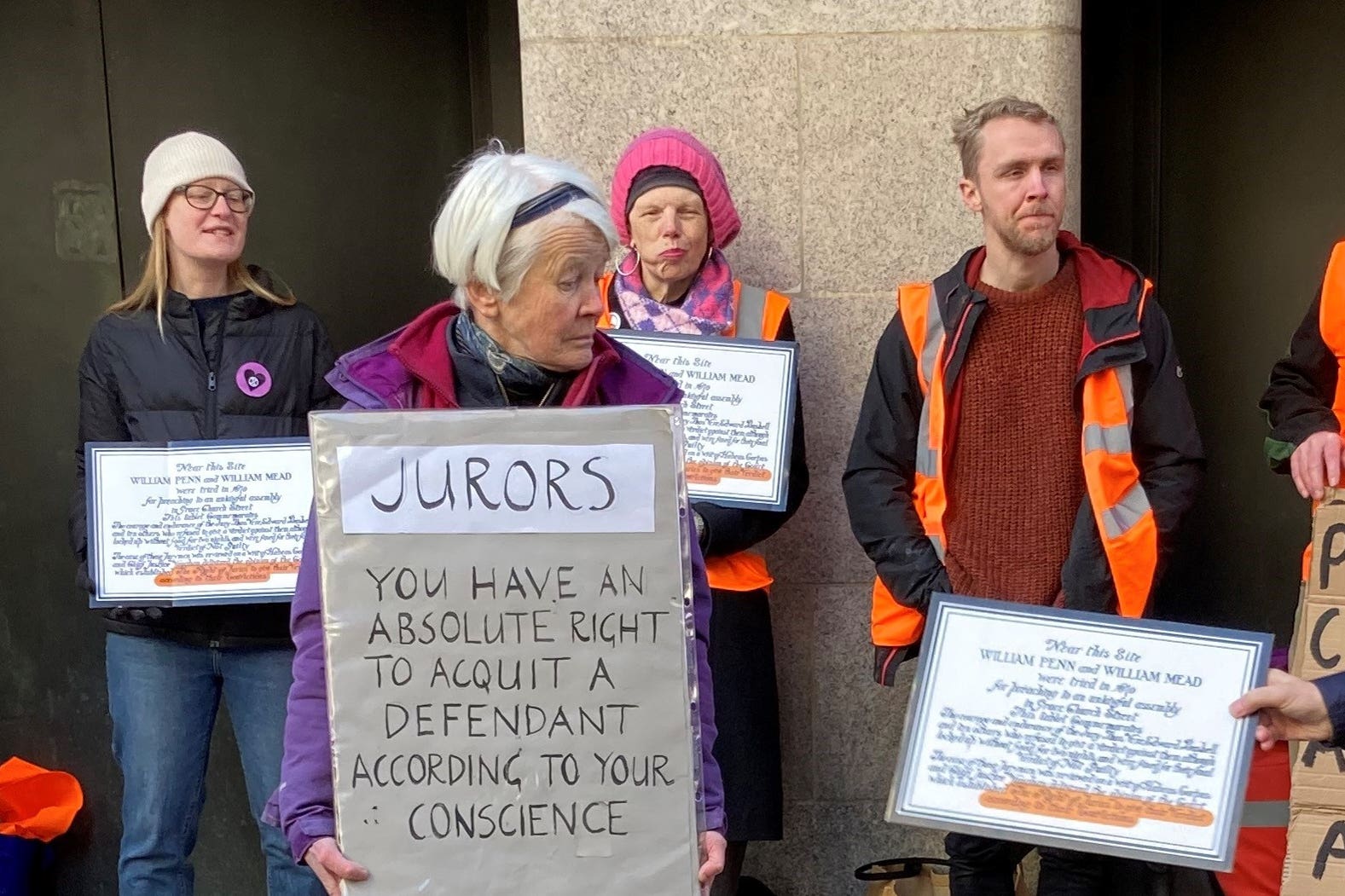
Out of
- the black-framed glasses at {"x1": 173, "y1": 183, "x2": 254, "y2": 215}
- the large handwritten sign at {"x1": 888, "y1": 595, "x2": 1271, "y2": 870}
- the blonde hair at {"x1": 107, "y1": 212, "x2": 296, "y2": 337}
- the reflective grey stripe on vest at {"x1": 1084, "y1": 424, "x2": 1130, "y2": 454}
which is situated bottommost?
the large handwritten sign at {"x1": 888, "y1": 595, "x2": 1271, "y2": 870}

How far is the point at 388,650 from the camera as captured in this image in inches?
87.4

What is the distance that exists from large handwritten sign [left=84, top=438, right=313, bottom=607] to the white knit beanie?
2.08ft

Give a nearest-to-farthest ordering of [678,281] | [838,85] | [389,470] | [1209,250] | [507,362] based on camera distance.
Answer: [389,470] → [507,362] → [678,281] → [838,85] → [1209,250]

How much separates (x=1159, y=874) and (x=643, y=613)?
2.40m

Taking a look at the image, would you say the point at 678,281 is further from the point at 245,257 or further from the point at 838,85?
the point at 245,257

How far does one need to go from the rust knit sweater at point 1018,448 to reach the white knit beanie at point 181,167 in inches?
76.8

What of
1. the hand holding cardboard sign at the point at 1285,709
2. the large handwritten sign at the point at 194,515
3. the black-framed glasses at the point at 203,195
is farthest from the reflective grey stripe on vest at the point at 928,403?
the black-framed glasses at the point at 203,195

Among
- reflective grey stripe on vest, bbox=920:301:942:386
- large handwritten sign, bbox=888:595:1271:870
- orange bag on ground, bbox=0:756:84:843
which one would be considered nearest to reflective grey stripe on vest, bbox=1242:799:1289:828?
large handwritten sign, bbox=888:595:1271:870

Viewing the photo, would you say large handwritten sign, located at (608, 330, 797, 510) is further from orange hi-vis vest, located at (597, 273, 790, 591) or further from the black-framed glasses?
the black-framed glasses

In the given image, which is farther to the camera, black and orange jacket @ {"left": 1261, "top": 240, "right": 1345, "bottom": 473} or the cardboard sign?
black and orange jacket @ {"left": 1261, "top": 240, "right": 1345, "bottom": 473}

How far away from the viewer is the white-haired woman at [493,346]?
2.31 meters

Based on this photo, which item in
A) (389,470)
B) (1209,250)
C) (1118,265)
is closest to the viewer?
(389,470)

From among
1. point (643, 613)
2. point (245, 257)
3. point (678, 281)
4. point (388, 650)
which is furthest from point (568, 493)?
point (245, 257)

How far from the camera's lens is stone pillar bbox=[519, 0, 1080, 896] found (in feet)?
14.5
